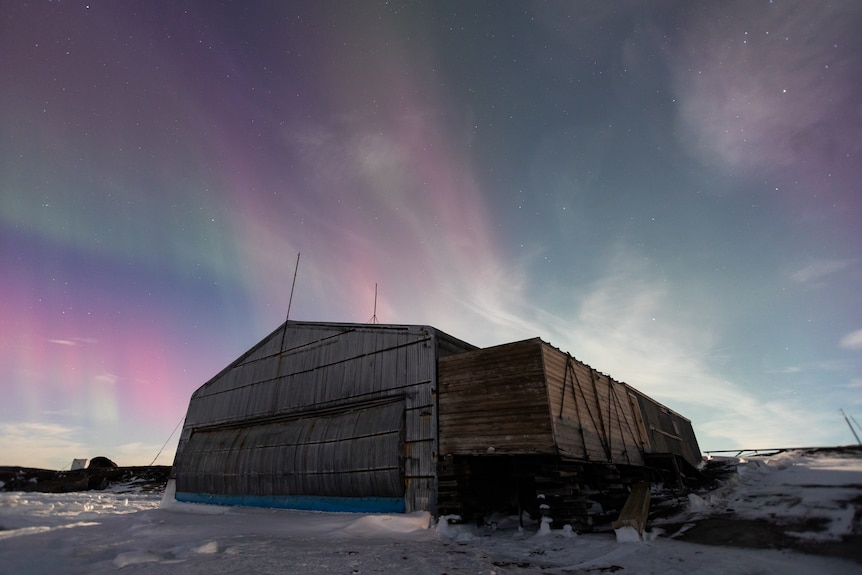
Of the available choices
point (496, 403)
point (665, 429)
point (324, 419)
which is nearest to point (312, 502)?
point (324, 419)

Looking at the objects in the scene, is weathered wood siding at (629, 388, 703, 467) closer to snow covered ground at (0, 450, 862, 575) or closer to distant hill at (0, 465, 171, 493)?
snow covered ground at (0, 450, 862, 575)

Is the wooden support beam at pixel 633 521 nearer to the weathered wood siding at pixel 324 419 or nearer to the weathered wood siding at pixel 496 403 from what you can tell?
the weathered wood siding at pixel 496 403

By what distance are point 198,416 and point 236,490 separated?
8.50 m

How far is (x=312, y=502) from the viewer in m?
18.6

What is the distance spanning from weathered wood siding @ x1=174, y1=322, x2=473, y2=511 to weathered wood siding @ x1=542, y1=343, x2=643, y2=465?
4770mm

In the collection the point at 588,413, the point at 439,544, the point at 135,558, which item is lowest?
the point at 439,544

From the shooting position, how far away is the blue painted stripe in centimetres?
1631

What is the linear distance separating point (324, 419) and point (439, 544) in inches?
389

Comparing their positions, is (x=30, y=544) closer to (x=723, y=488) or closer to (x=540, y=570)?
(x=540, y=570)

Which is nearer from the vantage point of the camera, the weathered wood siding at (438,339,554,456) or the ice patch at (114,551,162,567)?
the ice patch at (114,551,162,567)

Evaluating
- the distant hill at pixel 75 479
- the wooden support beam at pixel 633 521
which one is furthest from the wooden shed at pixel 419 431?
the distant hill at pixel 75 479

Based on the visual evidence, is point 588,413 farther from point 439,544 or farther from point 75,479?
point 75,479

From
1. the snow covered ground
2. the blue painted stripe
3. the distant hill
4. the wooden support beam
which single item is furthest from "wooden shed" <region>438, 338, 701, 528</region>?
the distant hill

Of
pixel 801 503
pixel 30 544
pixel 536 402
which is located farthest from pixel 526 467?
pixel 30 544
